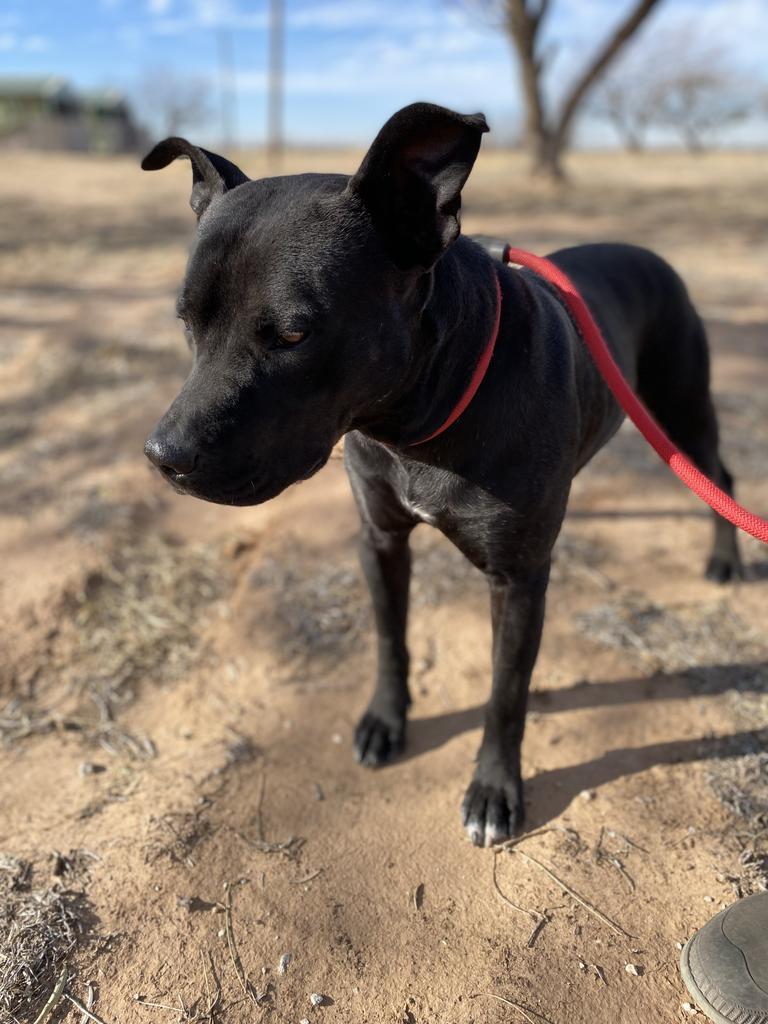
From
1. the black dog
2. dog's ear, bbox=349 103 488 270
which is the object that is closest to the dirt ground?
the black dog

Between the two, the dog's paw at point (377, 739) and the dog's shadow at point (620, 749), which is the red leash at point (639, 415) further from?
the dog's paw at point (377, 739)

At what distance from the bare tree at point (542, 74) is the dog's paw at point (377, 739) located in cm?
1269

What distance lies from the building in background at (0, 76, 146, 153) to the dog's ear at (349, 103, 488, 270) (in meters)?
34.0

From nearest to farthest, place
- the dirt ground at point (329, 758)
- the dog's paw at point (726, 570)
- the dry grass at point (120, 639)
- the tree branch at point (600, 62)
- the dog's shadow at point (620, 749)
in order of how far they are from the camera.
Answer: the dirt ground at point (329, 758), the dog's shadow at point (620, 749), the dry grass at point (120, 639), the dog's paw at point (726, 570), the tree branch at point (600, 62)

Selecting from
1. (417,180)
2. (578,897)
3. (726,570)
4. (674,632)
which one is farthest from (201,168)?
(726,570)

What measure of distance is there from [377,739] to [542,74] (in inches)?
569

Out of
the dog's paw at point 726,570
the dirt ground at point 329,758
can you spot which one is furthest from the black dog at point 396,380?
the dog's paw at point 726,570

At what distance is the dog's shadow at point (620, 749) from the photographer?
244 cm

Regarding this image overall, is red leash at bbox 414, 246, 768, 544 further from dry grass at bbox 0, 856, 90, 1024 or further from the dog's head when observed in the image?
dry grass at bbox 0, 856, 90, 1024

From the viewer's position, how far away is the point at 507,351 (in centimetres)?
194

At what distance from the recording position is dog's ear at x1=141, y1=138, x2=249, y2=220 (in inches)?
74.4

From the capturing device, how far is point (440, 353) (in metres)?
1.84

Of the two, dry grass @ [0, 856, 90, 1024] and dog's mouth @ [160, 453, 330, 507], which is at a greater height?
dog's mouth @ [160, 453, 330, 507]

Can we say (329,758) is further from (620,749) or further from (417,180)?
(417,180)
